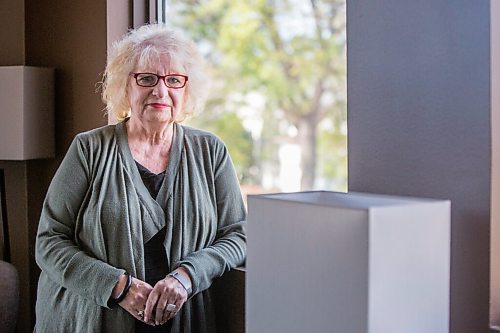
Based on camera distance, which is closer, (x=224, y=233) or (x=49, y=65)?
(x=224, y=233)

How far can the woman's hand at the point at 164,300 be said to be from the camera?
7.27 ft

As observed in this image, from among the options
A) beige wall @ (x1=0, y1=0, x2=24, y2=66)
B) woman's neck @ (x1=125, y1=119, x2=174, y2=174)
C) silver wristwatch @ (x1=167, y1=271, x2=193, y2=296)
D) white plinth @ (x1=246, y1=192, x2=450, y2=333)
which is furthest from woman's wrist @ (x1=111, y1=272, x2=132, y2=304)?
beige wall @ (x1=0, y1=0, x2=24, y2=66)

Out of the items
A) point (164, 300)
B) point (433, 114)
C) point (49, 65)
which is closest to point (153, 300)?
point (164, 300)

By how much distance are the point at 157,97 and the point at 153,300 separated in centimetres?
65

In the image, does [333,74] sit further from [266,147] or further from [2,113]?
[2,113]

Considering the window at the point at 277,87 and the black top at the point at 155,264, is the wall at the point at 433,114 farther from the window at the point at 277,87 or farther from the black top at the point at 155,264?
the black top at the point at 155,264

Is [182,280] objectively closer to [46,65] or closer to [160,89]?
[160,89]

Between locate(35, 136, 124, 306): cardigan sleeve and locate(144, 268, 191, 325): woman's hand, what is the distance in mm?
129

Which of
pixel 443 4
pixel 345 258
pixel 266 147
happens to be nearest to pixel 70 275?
pixel 266 147

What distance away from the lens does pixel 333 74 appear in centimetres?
238

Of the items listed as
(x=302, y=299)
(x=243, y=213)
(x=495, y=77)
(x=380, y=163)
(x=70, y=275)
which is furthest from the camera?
(x=243, y=213)

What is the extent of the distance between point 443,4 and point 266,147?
40.4 inches

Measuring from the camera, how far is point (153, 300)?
7.26ft

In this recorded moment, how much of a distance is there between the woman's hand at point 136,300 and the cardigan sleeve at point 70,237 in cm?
6
